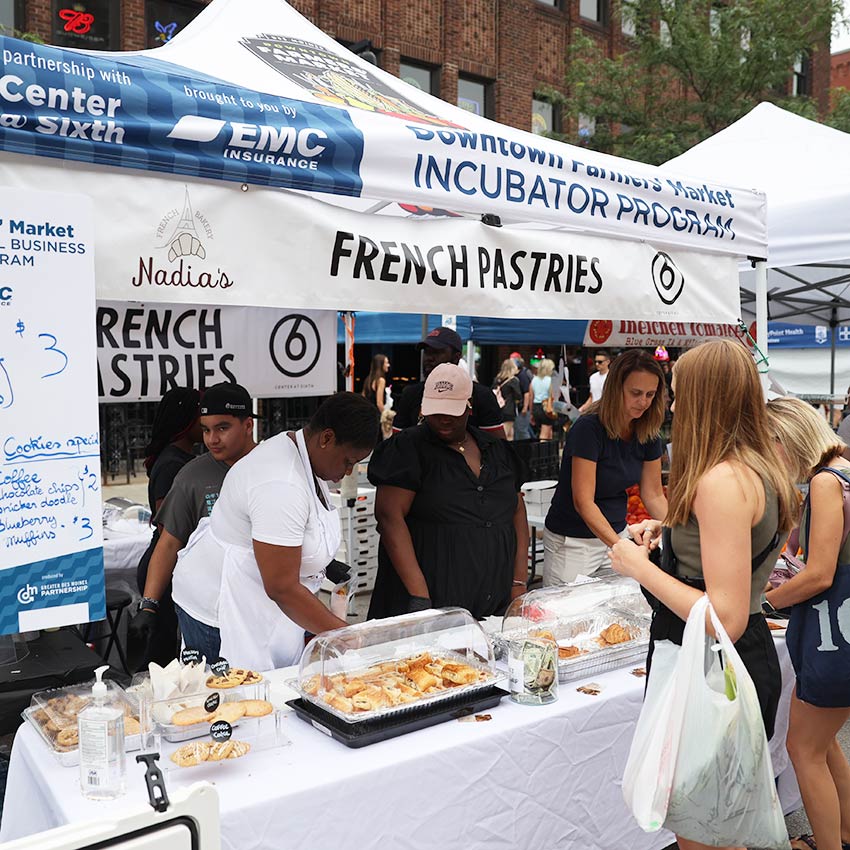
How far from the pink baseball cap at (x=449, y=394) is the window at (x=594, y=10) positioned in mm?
19347

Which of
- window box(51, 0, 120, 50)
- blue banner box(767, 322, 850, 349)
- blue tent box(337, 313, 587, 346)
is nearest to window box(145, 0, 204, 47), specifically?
window box(51, 0, 120, 50)

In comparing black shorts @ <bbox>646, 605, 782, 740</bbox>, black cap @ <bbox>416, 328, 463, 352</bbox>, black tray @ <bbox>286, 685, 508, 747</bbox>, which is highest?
black cap @ <bbox>416, 328, 463, 352</bbox>

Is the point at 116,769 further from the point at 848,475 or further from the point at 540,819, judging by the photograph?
the point at 848,475

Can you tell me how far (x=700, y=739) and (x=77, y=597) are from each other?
1705 mm

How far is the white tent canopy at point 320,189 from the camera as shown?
91.0 inches

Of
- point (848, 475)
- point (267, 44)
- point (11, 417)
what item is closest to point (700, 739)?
point (848, 475)

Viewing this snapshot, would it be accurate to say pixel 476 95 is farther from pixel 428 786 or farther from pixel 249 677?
pixel 428 786

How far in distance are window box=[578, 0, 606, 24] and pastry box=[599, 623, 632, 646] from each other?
20050mm

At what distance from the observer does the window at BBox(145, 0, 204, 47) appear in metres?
13.7

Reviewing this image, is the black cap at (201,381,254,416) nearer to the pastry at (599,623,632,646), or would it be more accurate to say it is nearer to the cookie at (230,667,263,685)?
the cookie at (230,667,263,685)

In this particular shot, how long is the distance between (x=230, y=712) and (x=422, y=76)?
16741 mm

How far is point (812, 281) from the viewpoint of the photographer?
25.5ft

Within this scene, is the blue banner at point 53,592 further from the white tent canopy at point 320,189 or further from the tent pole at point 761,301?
the tent pole at point 761,301

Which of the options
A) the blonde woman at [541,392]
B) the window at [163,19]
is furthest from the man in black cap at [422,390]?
the window at [163,19]
